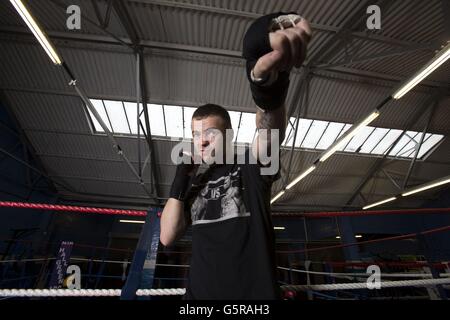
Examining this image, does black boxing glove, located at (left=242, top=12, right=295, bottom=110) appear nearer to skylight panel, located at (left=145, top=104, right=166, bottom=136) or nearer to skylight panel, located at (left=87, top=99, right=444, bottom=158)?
skylight panel, located at (left=87, top=99, right=444, bottom=158)

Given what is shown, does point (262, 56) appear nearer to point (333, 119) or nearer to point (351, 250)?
point (333, 119)

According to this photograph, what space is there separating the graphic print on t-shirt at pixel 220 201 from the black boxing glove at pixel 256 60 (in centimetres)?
34

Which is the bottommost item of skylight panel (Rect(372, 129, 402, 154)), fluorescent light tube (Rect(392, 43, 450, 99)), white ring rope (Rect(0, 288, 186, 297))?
white ring rope (Rect(0, 288, 186, 297))

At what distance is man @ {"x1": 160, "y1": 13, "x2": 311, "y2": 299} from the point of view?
64 cm

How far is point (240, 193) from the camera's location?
3.02 feet

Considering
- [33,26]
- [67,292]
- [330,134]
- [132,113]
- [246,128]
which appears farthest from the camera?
[330,134]

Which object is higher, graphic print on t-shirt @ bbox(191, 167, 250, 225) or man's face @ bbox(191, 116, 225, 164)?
man's face @ bbox(191, 116, 225, 164)

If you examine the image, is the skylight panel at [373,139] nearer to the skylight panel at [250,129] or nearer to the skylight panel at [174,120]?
the skylight panel at [250,129]

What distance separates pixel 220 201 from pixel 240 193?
0.28ft

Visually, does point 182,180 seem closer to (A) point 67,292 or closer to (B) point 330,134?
(A) point 67,292

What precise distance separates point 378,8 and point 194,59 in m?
4.40

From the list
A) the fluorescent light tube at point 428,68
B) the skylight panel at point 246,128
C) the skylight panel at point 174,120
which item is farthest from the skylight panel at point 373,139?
the skylight panel at point 174,120

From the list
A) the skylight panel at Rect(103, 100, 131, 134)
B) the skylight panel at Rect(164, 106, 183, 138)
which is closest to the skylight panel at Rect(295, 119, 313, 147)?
the skylight panel at Rect(164, 106, 183, 138)

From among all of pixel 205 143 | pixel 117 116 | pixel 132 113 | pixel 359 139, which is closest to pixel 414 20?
pixel 359 139
